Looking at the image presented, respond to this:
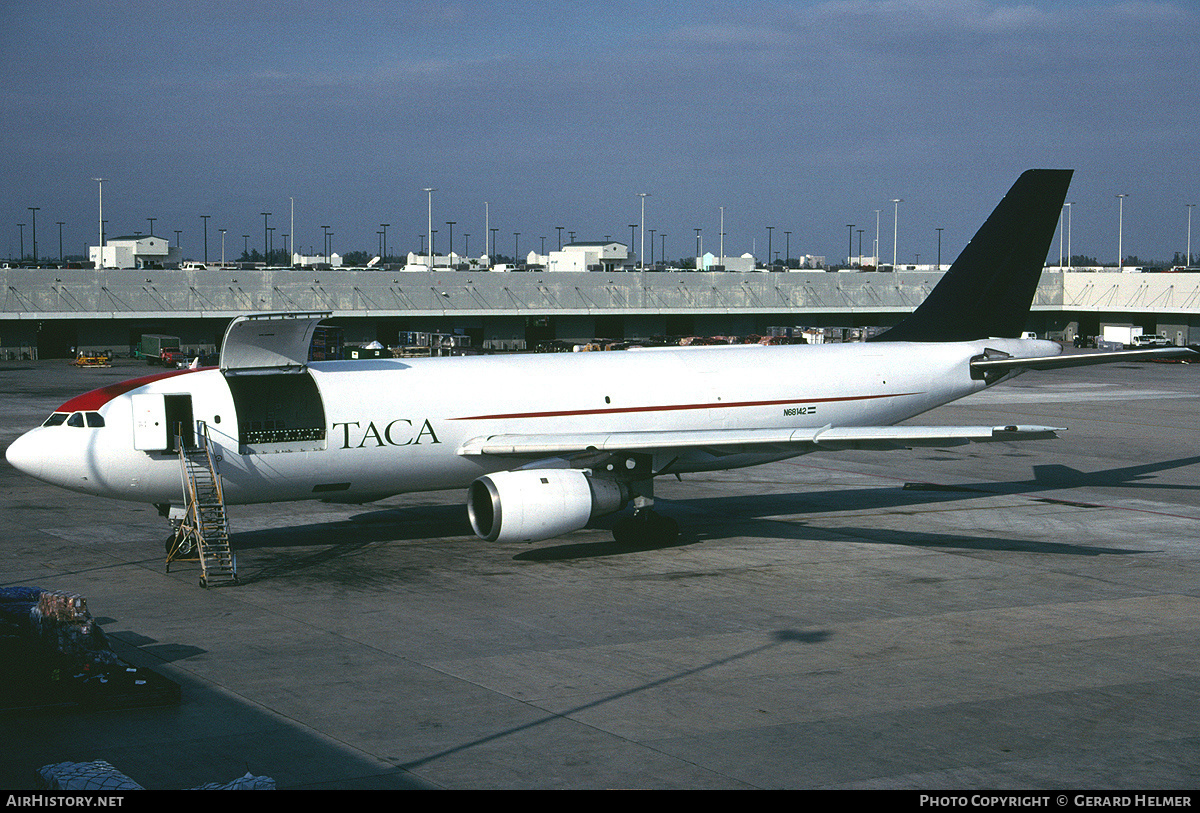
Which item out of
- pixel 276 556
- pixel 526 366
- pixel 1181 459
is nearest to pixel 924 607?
pixel 526 366

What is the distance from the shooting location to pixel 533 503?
2830 centimetres

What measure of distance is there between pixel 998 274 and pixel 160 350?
7971cm

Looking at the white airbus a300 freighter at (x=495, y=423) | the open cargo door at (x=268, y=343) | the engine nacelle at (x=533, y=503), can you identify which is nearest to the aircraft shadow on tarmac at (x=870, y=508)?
the engine nacelle at (x=533, y=503)

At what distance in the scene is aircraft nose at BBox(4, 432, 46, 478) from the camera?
28.5 m

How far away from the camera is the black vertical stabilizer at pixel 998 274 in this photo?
38.4 m

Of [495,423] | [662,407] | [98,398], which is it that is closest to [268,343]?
[98,398]

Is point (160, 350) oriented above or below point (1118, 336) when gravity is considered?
below

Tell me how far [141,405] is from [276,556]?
194 inches

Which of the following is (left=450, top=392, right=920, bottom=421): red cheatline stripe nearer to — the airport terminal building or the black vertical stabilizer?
the black vertical stabilizer

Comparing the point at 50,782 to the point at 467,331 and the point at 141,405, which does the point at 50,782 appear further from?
the point at 467,331

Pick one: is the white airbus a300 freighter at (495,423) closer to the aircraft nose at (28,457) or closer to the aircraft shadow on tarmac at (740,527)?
the aircraft nose at (28,457)

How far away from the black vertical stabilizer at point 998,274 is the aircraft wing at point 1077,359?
1518 mm

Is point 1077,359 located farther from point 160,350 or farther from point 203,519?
point 160,350

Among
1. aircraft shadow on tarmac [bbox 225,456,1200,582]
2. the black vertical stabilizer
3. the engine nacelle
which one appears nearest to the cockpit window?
aircraft shadow on tarmac [bbox 225,456,1200,582]
